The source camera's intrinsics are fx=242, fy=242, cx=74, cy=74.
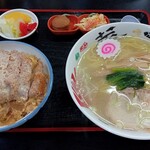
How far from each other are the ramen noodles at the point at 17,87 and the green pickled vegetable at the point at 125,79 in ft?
1.14

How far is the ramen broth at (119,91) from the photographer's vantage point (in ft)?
3.52

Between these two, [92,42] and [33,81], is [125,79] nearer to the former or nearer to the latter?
[92,42]

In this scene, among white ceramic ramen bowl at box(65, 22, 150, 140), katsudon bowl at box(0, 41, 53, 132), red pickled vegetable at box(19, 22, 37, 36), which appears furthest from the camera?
red pickled vegetable at box(19, 22, 37, 36)

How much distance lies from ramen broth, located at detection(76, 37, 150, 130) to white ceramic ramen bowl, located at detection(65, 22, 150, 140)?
1.4 inches

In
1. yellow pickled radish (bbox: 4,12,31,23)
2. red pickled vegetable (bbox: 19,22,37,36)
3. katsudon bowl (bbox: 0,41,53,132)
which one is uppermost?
yellow pickled radish (bbox: 4,12,31,23)

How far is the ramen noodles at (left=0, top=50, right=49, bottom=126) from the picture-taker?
46.0 inches

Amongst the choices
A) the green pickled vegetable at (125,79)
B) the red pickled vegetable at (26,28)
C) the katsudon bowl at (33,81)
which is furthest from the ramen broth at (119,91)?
→ the red pickled vegetable at (26,28)

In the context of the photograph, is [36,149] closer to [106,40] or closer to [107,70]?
[107,70]

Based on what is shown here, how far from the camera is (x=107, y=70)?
123 centimetres

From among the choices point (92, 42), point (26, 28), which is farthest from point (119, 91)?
point (26, 28)

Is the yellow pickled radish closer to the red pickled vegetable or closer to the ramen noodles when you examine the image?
the red pickled vegetable

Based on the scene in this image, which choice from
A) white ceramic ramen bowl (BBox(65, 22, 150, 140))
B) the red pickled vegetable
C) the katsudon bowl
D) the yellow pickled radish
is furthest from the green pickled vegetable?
the yellow pickled radish

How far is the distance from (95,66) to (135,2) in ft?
2.69

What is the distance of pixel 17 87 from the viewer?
118 centimetres
